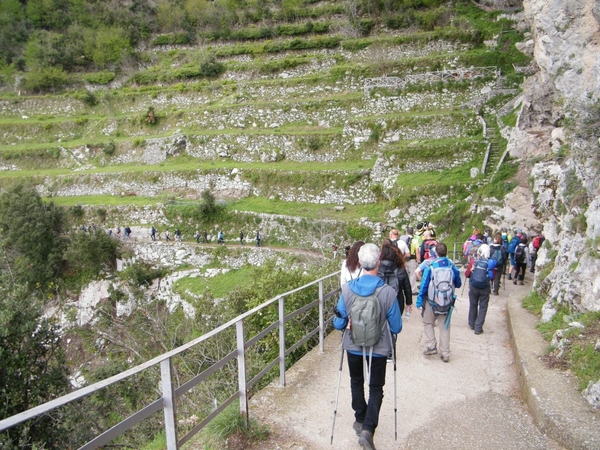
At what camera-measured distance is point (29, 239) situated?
83.3 feet

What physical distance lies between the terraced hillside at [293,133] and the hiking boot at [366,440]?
18.3 metres

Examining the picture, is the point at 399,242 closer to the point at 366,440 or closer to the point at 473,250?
the point at 473,250

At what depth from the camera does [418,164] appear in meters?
25.3

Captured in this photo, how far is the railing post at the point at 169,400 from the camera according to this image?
298cm

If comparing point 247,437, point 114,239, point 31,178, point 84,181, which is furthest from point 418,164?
point 31,178

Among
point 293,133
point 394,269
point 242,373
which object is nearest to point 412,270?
point 394,269

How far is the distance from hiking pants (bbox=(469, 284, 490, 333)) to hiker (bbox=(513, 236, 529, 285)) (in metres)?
5.16

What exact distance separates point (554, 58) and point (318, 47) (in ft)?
98.4

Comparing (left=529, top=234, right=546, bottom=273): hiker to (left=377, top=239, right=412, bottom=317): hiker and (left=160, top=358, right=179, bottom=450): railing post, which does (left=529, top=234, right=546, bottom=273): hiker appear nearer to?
(left=377, top=239, right=412, bottom=317): hiker

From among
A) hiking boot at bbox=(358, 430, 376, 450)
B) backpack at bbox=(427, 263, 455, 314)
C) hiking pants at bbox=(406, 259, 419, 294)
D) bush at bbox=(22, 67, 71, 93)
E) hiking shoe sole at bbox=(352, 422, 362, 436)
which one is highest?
bush at bbox=(22, 67, 71, 93)

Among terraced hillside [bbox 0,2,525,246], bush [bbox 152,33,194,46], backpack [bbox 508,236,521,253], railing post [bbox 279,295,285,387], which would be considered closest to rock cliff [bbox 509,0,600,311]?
backpack [bbox 508,236,521,253]

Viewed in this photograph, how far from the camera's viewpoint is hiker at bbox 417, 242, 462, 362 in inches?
229

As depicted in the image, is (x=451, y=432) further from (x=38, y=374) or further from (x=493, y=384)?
(x=38, y=374)

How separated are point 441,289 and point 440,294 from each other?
9 centimetres
